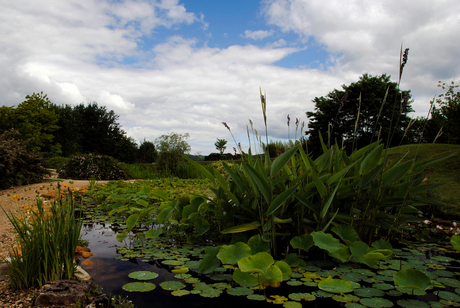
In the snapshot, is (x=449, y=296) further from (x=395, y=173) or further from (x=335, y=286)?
(x=395, y=173)

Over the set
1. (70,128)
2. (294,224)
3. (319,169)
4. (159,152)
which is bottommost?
(294,224)

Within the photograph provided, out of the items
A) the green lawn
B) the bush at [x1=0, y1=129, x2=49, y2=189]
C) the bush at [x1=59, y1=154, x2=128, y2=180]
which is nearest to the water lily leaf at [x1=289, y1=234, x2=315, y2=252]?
the green lawn

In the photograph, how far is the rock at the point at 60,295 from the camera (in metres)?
1.32

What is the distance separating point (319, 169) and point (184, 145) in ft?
33.9

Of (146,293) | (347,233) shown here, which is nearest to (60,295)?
(146,293)

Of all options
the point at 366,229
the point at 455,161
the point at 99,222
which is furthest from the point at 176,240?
the point at 455,161

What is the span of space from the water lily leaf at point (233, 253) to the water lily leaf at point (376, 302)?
68 cm

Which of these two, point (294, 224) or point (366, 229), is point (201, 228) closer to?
point (294, 224)

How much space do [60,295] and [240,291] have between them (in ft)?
3.10

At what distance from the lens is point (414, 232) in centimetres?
284

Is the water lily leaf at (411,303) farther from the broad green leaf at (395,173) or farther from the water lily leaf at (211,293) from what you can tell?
the water lily leaf at (211,293)

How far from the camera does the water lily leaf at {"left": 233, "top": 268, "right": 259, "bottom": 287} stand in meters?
1.50

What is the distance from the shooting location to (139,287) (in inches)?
61.3

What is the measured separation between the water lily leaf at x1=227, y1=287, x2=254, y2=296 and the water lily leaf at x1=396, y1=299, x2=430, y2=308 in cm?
78
